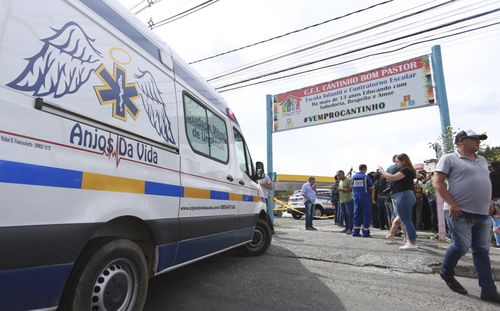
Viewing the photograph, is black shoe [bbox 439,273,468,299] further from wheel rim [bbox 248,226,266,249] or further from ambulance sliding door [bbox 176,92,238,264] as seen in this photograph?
wheel rim [bbox 248,226,266,249]

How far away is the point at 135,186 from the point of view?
2.26m

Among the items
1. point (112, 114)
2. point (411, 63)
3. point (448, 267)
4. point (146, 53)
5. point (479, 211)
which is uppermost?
point (411, 63)

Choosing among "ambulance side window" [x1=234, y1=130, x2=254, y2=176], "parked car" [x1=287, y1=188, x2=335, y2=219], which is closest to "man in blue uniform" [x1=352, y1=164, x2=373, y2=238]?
"ambulance side window" [x1=234, y1=130, x2=254, y2=176]

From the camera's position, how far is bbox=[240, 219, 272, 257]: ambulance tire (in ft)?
16.7

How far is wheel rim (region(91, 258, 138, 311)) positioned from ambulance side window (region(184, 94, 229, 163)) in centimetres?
127

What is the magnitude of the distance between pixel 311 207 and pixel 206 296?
604cm

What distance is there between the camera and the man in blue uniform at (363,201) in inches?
275

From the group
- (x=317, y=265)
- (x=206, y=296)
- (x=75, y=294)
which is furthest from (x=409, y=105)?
(x=75, y=294)

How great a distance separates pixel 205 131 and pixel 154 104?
0.94 metres

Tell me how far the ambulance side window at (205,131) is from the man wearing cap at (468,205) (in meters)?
2.40

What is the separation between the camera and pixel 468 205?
320 cm

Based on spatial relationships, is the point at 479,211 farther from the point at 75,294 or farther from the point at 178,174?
the point at 75,294

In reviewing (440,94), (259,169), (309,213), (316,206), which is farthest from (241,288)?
(316,206)


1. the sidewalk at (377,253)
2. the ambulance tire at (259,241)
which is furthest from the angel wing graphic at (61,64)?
the sidewalk at (377,253)
